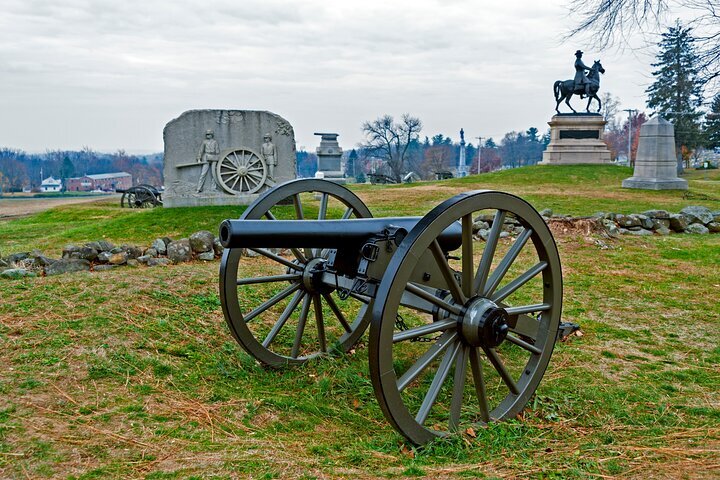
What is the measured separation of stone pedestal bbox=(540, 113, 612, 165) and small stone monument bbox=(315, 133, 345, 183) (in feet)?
33.8

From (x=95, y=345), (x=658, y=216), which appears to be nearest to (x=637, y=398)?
(x=95, y=345)

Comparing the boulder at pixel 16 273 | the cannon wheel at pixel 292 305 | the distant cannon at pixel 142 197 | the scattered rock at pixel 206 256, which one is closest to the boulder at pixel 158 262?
the scattered rock at pixel 206 256

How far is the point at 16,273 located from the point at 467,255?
6011 mm

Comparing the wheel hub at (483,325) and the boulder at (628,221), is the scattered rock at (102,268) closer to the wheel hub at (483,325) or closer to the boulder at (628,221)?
the wheel hub at (483,325)

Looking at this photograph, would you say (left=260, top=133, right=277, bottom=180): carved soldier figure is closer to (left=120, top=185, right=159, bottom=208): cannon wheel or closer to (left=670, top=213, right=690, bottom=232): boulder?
(left=670, top=213, right=690, bottom=232): boulder

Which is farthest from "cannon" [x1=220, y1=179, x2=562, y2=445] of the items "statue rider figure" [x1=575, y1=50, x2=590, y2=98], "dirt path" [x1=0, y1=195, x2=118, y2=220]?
"statue rider figure" [x1=575, y1=50, x2=590, y2=98]

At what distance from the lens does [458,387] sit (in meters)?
3.67

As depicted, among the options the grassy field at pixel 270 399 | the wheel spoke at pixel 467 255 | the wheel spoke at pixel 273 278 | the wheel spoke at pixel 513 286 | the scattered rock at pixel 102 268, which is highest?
the wheel spoke at pixel 467 255

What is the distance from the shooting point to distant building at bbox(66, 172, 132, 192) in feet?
281

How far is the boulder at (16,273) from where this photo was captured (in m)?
7.32

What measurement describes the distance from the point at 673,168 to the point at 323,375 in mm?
20084

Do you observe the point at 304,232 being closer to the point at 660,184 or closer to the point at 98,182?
the point at 660,184

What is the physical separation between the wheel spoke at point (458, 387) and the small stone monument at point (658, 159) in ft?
65.2

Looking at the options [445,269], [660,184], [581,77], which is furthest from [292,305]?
[581,77]
